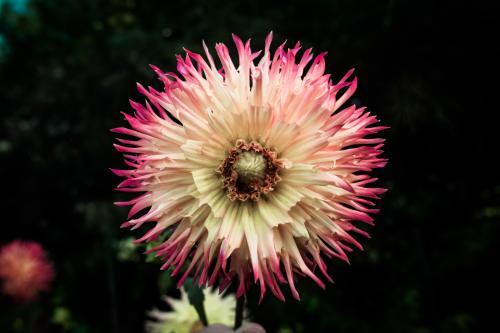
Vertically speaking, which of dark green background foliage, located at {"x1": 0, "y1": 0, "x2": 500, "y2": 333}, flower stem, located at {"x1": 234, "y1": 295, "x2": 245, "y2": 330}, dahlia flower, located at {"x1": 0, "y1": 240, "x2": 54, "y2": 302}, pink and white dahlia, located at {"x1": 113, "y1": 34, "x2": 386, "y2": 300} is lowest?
flower stem, located at {"x1": 234, "y1": 295, "x2": 245, "y2": 330}

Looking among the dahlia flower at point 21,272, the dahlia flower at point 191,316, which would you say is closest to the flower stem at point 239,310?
the dahlia flower at point 191,316

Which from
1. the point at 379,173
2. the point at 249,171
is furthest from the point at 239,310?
the point at 379,173

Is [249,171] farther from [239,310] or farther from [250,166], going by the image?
[239,310]

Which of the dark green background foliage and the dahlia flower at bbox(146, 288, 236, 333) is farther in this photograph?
the dark green background foliage

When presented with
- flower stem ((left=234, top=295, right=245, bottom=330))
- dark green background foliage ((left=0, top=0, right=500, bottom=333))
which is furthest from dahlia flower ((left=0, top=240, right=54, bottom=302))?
flower stem ((left=234, top=295, right=245, bottom=330))

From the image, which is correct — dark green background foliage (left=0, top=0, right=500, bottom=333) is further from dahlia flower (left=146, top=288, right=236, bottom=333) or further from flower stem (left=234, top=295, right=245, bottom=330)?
flower stem (left=234, top=295, right=245, bottom=330)

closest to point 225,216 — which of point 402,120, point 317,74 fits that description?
point 317,74

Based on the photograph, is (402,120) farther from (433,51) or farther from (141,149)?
(141,149)

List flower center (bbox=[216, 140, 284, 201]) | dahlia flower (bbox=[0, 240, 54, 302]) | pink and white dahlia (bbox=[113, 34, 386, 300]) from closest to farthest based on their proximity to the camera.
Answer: pink and white dahlia (bbox=[113, 34, 386, 300]) < flower center (bbox=[216, 140, 284, 201]) < dahlia flower (bbox=[0, 240, 54, 302])
